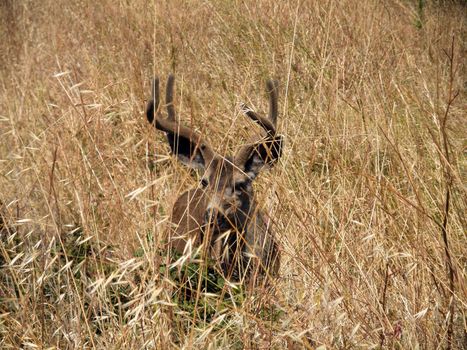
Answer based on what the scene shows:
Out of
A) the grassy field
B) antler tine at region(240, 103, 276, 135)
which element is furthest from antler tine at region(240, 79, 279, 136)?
the grassy field

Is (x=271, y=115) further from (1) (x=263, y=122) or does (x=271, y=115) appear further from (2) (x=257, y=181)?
(2) (x=257, y=181)

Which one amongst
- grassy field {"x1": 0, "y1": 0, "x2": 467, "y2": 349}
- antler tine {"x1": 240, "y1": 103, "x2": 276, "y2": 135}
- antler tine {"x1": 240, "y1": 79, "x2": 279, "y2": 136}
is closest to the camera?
grassy field {"x1": 0, "y1": 0, "x2": 467, "y2": 349}

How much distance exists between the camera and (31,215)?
5.64 metres

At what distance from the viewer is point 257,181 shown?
6453 millimetres

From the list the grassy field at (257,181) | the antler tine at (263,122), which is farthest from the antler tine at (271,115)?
the grassy field at (257,181)

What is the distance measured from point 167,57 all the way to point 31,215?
113 inches

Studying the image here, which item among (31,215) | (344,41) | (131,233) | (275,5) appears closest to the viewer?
(131,233)

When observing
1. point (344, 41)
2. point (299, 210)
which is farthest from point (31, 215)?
point (344, 41)

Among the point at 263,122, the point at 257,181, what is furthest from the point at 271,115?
the point at 257,181

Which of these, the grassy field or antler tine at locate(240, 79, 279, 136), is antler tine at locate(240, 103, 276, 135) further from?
the grassy field

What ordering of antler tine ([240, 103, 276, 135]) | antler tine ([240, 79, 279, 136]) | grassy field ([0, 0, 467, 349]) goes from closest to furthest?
grassy field ([0, 0, 467, 349])
antler tine ([240, 103, 276, 135])
antler tine ([240, 79, 279, 136])

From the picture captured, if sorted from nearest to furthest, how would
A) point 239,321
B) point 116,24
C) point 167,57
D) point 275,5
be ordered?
point 239,321, point 275,5, point 167,57, point 116,24

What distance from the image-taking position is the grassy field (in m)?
3.37

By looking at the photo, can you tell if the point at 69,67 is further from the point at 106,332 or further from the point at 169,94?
the point at 106,332
